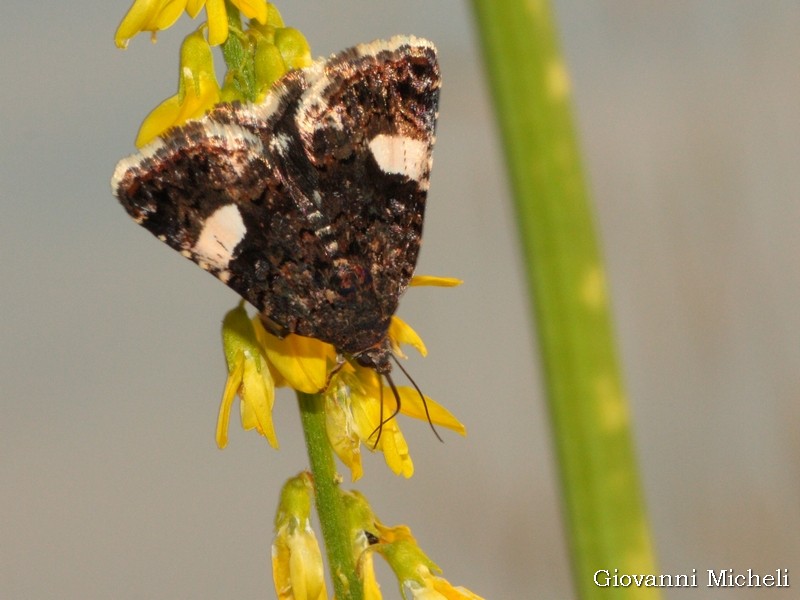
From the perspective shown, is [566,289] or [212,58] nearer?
[566,289]

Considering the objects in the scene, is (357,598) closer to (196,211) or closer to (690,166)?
(196,211)

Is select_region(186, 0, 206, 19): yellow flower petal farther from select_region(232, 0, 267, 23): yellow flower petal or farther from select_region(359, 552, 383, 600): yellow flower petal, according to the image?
select_region(359, 552, 383, 600): yellow flower petal

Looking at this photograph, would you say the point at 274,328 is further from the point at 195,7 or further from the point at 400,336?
the point at 195,7

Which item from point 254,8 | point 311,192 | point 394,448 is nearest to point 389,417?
point 394,448

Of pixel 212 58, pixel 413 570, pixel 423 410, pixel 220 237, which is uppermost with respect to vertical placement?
pixel 212 58

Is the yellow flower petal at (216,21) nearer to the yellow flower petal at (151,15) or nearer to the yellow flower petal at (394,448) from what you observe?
the yellow flower petal at (151,15)

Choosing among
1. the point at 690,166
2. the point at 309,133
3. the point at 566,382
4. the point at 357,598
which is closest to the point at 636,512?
the point at 566,382
